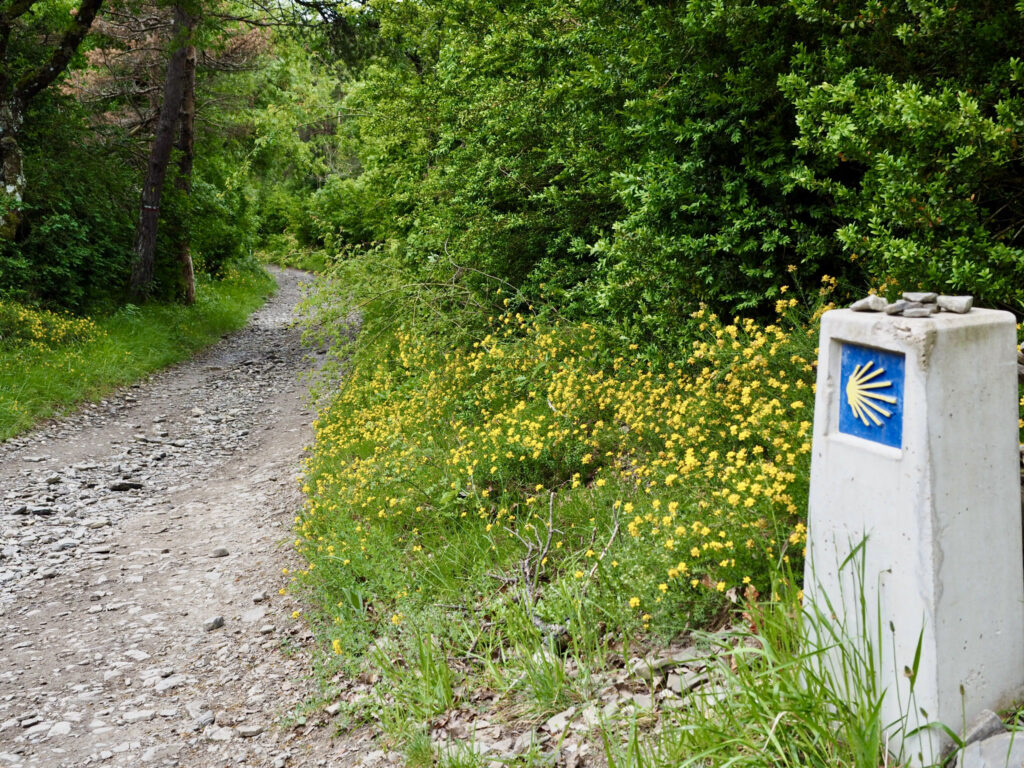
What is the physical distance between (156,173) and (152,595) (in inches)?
479

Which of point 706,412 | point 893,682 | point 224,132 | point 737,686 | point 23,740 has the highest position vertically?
point 224,132

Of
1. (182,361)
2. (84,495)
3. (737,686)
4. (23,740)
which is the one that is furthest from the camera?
(182,361)

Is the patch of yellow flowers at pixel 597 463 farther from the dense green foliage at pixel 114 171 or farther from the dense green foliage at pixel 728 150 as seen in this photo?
the dense green foliage at pixel 114 171

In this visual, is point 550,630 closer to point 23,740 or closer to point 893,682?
point 893,682

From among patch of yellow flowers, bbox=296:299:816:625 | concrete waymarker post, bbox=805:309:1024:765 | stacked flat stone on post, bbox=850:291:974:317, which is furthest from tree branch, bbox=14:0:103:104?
concrete waymarker post, bbox=805:309:1024:765

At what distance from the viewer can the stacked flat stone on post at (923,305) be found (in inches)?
93.3

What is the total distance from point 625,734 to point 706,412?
7.17 feet

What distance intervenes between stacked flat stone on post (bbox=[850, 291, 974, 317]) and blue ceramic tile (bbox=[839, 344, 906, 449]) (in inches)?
5.7

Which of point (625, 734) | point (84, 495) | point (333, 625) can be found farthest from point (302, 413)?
point (625, 734)

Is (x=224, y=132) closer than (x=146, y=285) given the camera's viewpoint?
No

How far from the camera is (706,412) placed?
4.76 meters

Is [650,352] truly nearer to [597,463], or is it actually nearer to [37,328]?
[597,463]

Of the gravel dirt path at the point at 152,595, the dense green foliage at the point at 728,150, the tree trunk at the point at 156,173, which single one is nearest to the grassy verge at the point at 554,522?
the gravel dirt path at the point at 152,595

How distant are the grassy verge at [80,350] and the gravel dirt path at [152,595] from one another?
0.43 m
